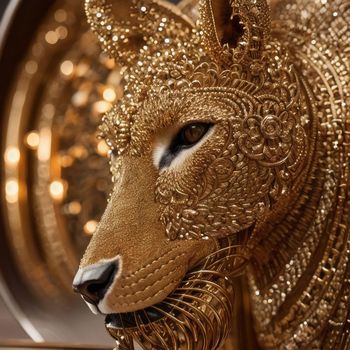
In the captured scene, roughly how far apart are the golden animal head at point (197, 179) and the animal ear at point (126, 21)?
0.06 m

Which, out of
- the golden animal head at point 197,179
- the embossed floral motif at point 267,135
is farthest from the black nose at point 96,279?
the embossed floral motif at point 267,135

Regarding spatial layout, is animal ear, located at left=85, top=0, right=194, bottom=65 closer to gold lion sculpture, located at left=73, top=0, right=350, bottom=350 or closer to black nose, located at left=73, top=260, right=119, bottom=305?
gold lion sculpture, located at left=73, top=0, right=350, bottom=350

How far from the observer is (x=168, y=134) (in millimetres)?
664

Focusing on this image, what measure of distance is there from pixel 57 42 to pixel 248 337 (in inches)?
16.6

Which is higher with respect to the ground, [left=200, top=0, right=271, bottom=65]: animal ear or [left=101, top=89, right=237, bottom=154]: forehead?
[left=200, top=0, right=271, bottom=65]: animal ear

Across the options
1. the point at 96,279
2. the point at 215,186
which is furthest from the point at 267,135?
the point at 96,279

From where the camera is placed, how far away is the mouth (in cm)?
65

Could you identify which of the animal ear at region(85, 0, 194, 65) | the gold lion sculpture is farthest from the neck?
the animal ear at region(85, 0, 194, 65)

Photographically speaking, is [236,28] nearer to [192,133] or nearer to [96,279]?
[192,133]

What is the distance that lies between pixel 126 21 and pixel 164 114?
11 centimetres

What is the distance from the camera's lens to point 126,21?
740 mm

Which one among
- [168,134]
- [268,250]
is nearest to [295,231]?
[268,250]

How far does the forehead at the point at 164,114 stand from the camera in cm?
66

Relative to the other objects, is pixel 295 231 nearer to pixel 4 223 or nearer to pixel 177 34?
pixel 177 34
